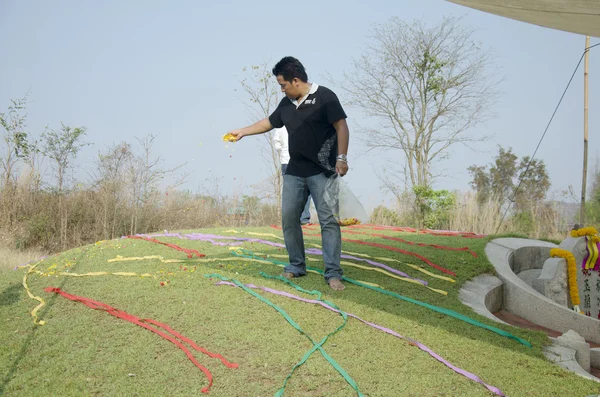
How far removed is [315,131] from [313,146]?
5.1 inches

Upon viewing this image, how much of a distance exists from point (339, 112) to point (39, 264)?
3.87m

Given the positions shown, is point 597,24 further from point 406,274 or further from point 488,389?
point 406,274

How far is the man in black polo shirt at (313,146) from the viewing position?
4.26 m

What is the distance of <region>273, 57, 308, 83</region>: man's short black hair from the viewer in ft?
13.9

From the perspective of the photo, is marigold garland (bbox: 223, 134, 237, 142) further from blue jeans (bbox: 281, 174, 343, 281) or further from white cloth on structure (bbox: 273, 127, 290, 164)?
white cloth on structure (bbox: 273, 127, 290, 164)

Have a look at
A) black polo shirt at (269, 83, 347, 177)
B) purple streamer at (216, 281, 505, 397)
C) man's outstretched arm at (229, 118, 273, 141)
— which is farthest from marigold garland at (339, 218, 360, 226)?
man's outstretched arm at (229, 118, 273, 141)

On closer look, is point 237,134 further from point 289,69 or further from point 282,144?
point 282,144

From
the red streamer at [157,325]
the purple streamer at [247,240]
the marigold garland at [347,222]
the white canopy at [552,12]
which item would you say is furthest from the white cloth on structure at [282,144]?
the white canopy at [552,12]

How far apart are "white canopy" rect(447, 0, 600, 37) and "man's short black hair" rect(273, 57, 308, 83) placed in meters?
1.44

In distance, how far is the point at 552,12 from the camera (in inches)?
126

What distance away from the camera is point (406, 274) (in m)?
5.32

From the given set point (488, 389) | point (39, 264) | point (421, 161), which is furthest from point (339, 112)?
point (421, 161)

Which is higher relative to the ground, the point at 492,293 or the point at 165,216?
the point at 165,216

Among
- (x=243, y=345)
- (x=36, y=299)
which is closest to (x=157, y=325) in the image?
(x=243, y=345)
